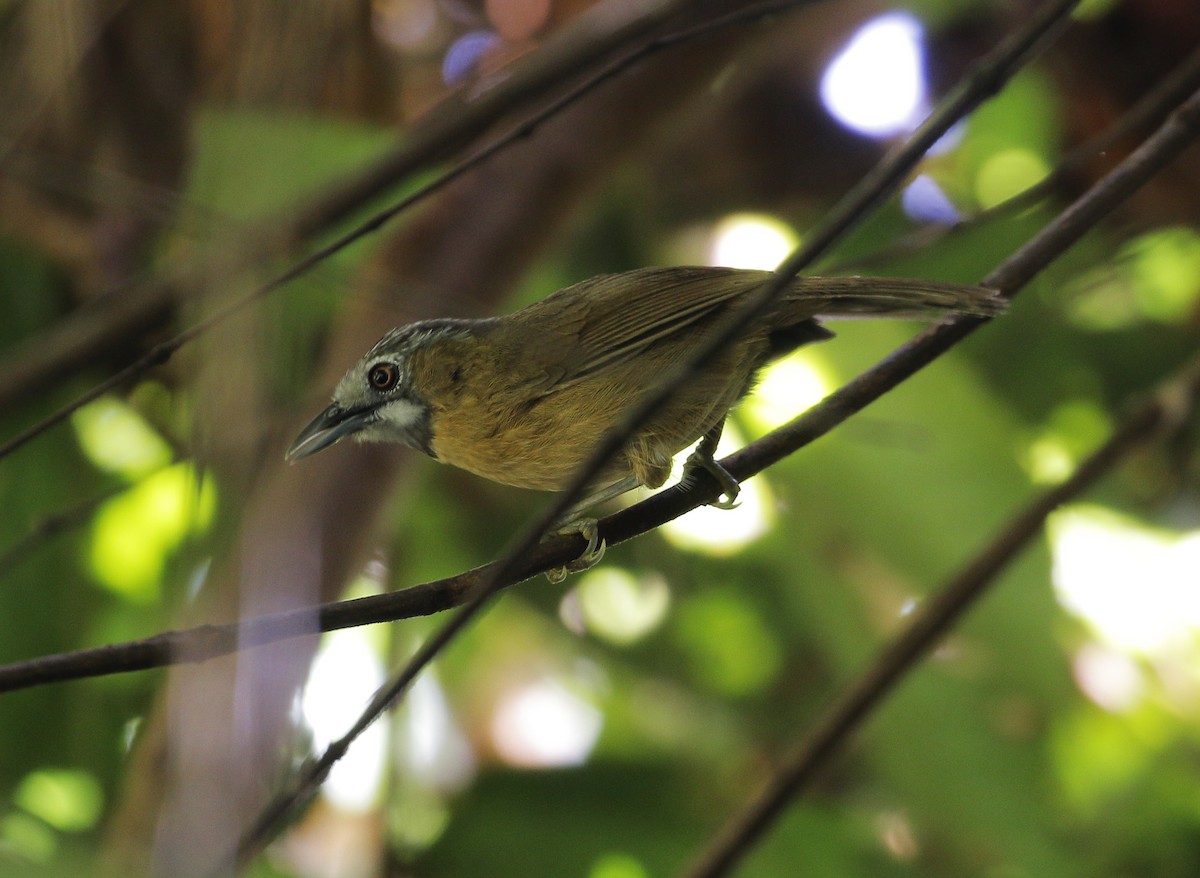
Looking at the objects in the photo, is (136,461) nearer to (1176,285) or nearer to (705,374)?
(705,374)

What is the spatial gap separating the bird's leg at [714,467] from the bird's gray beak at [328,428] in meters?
0.88

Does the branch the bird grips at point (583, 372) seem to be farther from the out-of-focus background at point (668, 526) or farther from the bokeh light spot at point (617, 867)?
the bokeh light spot at point (617, 867)

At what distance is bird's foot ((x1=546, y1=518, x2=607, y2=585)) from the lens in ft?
7.70

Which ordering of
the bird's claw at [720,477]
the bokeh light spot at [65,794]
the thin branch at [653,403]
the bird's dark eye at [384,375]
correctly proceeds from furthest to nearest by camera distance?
the bokeh light spot at [65,794], the bird's dark eye at [384,375], the bird's claw at [720,477], the thin branch at [653,403]

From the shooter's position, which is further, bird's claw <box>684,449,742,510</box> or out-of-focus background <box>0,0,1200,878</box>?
out-of-focus background <box>0,0,1200,878</box>

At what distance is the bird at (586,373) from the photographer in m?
2.93

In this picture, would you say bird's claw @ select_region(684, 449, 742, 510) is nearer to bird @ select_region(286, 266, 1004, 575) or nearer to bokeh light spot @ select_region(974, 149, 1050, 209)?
bird @ select_region(286, 266, 1004, 575)

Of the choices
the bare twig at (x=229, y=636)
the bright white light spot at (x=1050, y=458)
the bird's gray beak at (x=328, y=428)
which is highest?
the bright white light spot at (x=1050, y=458)

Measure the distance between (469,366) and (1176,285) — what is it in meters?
3.74

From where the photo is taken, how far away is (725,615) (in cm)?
526

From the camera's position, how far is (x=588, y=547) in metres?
2.36

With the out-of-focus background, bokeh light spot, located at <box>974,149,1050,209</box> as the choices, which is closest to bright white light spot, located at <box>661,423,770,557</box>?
the out-of-focus background

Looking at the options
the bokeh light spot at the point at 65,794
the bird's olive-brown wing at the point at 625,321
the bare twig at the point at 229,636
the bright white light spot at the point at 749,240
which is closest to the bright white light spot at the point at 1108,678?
the bright white light spot at the point at 749,240

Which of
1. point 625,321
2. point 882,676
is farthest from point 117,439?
point 882,676
